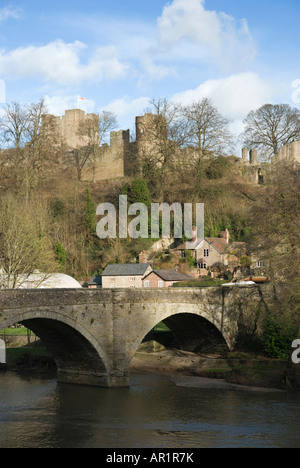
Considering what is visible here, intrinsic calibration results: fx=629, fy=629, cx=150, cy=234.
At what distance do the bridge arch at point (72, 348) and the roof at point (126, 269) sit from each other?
15.6m

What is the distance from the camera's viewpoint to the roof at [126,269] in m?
46.0

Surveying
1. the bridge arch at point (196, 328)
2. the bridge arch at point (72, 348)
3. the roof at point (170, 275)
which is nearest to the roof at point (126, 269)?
the roof at point (170, 275)

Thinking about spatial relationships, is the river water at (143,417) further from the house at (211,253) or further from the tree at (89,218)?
the tree at (89,218)

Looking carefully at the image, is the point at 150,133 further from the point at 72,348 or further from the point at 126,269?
the point at 72,348

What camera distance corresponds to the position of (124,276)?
4609 centimetres

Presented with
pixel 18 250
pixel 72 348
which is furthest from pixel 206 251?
pixel 72 348

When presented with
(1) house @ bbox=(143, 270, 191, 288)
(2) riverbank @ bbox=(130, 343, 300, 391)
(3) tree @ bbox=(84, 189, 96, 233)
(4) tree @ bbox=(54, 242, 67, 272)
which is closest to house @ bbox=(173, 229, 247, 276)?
(1) house @ bbox=(143, 270, 191, 288)

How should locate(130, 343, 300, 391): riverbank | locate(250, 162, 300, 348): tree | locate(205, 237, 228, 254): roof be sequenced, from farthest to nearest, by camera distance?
locate(205, 237, 228, 254): roof, locate(250, 162, 300, 348): tree, locate(130, 343, 300, 391): riverbank

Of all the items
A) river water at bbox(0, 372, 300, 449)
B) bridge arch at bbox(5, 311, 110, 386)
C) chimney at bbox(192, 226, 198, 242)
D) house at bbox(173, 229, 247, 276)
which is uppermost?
chimney at bbox(192, 226, 198, 242)

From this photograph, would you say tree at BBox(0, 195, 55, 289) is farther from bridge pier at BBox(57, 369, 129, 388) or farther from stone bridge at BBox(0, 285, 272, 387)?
bridge pier at BBox(57, 369, 129, 388)

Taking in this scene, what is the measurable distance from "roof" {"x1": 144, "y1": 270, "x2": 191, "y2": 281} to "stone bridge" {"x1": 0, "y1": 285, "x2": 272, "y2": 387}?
951cm

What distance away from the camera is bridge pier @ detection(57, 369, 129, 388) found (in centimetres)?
2908

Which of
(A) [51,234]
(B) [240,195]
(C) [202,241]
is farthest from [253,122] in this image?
(A) [51,234]

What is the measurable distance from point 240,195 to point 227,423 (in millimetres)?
36193
